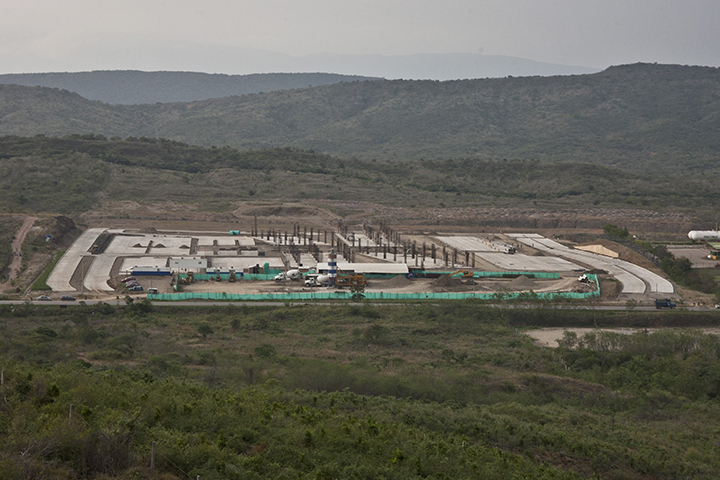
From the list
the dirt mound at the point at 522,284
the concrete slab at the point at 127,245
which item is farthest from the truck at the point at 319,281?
the concrete slab at the point at 127,245

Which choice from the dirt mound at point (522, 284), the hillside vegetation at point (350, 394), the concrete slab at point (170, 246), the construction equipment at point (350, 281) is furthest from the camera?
the concrete slab at point (170, 246)

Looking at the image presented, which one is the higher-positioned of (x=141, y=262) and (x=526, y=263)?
(x=141, y=262)

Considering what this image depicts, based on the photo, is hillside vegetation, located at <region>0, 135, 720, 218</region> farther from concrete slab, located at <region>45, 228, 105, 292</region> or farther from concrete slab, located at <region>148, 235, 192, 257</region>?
concrete slab, located at <region>148, 235, 192, 257</region>

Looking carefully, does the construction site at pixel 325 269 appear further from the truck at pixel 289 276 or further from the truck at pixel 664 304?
the truck at pixel 664 304

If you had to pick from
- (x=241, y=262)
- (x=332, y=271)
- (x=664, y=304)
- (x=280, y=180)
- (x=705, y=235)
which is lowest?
(x=664, y=304)

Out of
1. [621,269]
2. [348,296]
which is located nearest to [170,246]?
[348,296]

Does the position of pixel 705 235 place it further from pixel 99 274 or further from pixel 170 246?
pixel 99 274

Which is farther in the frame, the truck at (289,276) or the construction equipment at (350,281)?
the truck at (289,276)

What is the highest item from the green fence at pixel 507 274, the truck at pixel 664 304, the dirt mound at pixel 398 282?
the green fence at pixel 507 274
